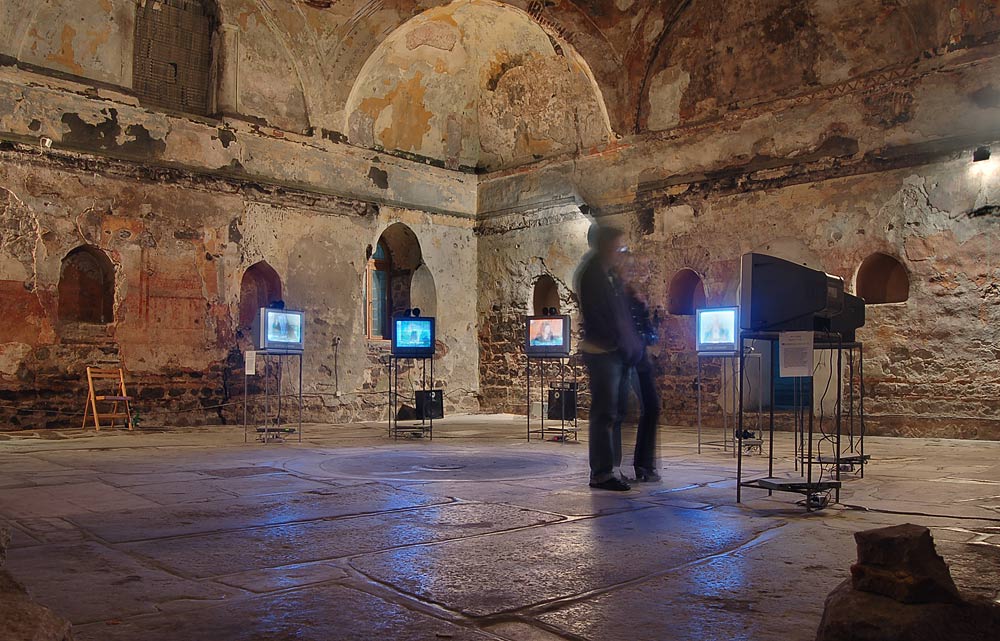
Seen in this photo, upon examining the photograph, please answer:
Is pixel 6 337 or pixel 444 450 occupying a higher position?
pixel 6 337

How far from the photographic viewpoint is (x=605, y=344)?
6.09 m


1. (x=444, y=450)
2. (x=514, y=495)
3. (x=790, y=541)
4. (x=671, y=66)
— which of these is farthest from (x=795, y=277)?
(x=671, y=66)

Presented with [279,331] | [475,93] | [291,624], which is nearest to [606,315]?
[291,624]

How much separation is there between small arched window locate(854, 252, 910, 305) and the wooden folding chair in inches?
422

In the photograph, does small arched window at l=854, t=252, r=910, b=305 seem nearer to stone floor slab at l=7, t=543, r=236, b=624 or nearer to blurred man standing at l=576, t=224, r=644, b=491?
blurred man standing at l=576, t=224, r=644, b=491

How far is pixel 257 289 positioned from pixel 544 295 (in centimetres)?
551

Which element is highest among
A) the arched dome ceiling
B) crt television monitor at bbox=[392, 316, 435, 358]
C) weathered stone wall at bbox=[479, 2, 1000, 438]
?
the arched dome ceiling

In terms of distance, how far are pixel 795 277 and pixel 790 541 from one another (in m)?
1.72

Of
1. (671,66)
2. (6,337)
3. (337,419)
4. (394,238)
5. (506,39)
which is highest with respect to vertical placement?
(506,39)

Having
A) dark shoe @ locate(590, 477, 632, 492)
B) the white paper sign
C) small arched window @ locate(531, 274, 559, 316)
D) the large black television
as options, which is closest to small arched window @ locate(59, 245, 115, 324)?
small arched window @ locate(531, 274, 559, 316)

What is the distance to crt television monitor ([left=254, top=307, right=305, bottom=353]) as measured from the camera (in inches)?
385

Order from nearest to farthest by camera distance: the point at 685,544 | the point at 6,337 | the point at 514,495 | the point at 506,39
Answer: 1. the point at 685,544
2. the point at 514,495
3. the point at 6,337
4. the point at 506,39

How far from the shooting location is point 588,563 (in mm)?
3766

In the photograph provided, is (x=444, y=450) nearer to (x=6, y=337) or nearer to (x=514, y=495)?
(x=514, y=495)
